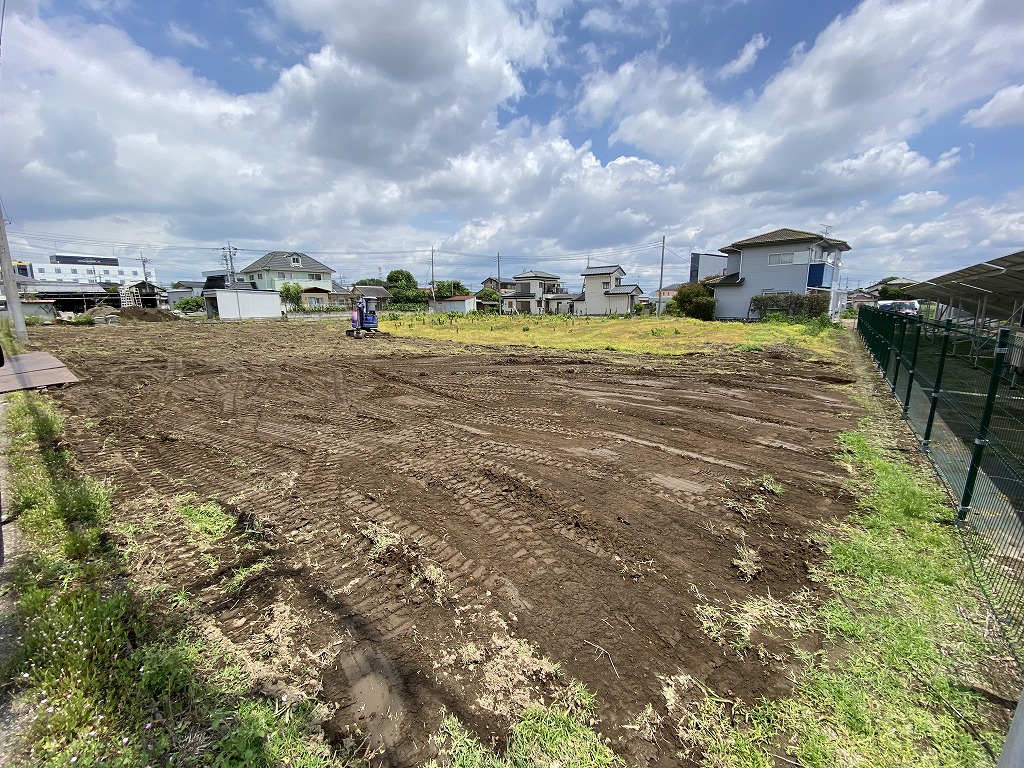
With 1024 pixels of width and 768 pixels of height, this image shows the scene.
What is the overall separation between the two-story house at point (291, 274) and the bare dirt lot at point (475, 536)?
45248 millimetres

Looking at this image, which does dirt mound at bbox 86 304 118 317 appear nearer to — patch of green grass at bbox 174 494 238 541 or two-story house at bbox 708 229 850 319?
patch of green grass at bbox 174 494 238 541

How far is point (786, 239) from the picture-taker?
3028 centimetres

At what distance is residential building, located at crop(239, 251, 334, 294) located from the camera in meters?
50.6

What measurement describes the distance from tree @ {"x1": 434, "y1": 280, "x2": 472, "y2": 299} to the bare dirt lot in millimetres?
52511

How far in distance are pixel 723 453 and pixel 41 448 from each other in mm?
8608

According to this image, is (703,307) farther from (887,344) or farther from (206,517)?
(206,517)

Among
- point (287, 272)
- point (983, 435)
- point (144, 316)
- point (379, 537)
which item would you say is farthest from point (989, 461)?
point (287, 272)

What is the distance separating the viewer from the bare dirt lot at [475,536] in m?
2.29

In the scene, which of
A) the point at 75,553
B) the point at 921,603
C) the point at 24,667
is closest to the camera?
the point at 24,667

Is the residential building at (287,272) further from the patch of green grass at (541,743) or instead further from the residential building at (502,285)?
the patch of green grass at (541,743)

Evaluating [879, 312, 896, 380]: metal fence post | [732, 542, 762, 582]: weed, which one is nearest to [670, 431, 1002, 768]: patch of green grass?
[732, 542, 762, 582]: weed

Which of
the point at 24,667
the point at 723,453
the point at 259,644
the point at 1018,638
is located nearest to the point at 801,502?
the point at 723,453

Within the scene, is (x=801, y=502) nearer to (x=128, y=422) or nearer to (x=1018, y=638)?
(x=1018, y=638)

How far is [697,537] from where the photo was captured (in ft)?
11.6
